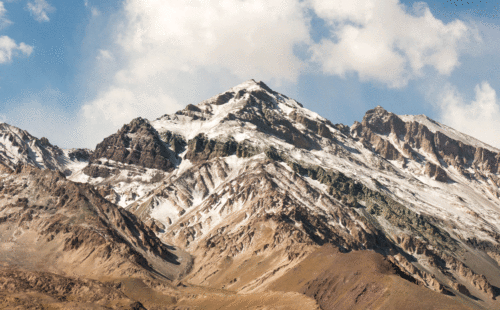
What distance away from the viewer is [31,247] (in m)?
163

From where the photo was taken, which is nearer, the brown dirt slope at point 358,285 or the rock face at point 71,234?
the brown dirt slope at point 358,285

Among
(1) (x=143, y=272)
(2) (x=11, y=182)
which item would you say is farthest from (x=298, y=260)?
(2) (x=11, y=182)

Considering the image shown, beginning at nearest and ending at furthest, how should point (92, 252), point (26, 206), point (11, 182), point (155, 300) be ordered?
1. point (155, 300)
2. point (92, 252)
3. point (26, 206)
4. point (11, 182)

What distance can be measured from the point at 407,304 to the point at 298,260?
72873 millimetres

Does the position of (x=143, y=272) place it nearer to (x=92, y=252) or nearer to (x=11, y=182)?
(x=92, y=252)

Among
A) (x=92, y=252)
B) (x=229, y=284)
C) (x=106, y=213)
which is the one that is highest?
(x=106, y=213)

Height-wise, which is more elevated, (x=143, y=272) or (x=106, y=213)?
(x=106, y=213)

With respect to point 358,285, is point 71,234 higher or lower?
higher

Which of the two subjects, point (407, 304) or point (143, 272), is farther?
point (143, 272)

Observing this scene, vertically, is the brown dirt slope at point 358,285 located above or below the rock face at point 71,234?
below

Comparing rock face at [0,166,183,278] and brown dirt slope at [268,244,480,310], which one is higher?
rock face at [0,166,183,278]

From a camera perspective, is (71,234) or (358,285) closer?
(358,285)

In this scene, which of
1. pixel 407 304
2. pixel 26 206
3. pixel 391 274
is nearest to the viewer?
pixel 407 304

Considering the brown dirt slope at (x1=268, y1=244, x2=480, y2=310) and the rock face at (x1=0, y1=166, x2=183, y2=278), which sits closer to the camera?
the brown dirt slope at (x1=268, y1=244, x2=480, y2=310)
